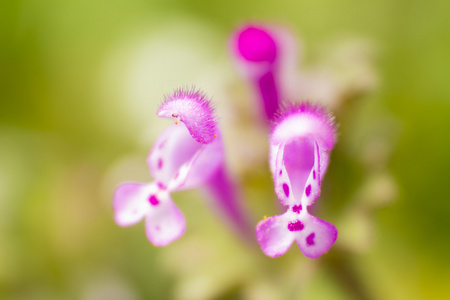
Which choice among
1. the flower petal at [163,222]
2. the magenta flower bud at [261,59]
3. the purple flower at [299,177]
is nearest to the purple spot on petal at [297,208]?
the purple flower at [299,177]

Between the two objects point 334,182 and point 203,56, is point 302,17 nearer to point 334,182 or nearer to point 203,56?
point 203,56

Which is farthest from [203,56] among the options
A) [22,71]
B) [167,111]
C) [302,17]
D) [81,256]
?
[167,111]

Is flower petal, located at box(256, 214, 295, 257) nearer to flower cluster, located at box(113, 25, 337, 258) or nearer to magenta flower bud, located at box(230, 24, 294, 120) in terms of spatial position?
flower cluster, located at box(113, 25, 337, 258)

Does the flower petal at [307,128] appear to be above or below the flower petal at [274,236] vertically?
above

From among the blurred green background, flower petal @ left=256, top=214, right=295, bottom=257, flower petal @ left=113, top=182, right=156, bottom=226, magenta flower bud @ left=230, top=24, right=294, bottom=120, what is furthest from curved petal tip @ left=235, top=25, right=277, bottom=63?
flower petal @ left=256, top=214, right=295, bottom=257

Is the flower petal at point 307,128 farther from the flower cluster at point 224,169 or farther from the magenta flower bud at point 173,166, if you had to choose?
the magenta flower bud at point 173,166

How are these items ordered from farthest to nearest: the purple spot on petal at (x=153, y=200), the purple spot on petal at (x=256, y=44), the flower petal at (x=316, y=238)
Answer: the purple spot on petal at (x=256, y=44)
the purple spot on petal at (x=153, y=200)
the flower petal at (x=316, y=238)

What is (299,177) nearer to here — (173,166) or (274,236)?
(274,236)
